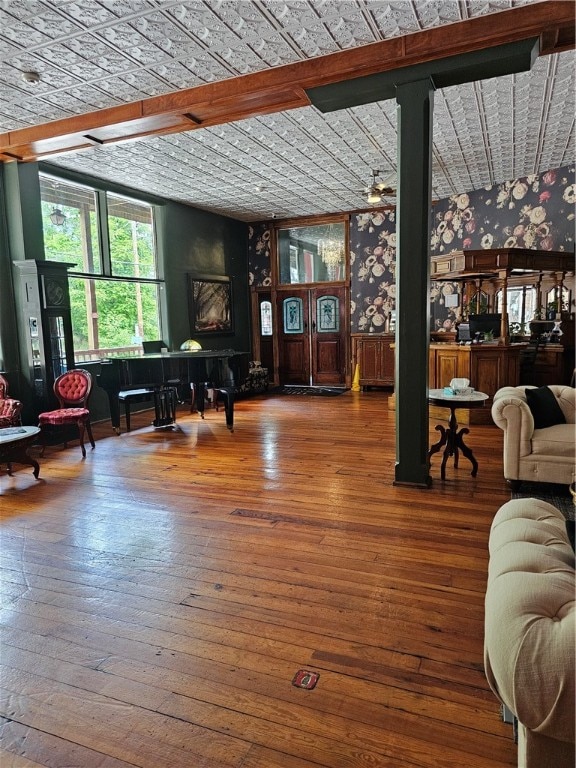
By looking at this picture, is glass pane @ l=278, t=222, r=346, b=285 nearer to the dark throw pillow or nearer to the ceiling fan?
the ceiling fan

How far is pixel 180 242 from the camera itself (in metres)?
8.86

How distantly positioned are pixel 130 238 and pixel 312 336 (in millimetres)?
4200

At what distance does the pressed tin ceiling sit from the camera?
3.39 metres

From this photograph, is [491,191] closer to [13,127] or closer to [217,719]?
[13,127]

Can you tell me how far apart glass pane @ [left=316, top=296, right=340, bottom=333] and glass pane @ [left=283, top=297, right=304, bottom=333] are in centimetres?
38

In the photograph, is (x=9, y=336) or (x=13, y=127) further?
(x=9, y=336)

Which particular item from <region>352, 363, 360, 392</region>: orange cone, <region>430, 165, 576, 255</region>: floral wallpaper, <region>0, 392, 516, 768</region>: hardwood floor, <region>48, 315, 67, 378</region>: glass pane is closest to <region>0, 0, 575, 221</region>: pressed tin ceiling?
<region>430, 165, 576, 255</region>: floral wallpaper

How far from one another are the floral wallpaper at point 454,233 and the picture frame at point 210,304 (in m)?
1.07

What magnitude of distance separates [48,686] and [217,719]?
73cm

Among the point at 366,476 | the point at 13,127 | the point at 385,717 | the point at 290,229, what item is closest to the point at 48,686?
the point at 385,717

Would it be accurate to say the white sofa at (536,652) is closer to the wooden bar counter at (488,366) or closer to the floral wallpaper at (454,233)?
the wooden bar counter at (488,366)

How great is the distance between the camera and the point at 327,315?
10.4m

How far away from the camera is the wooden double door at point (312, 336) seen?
34.0 ft

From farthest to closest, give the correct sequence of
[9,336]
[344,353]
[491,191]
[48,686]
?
1. [344,353]
2. [491,191]
3. [9,336]
4. [48,686]
